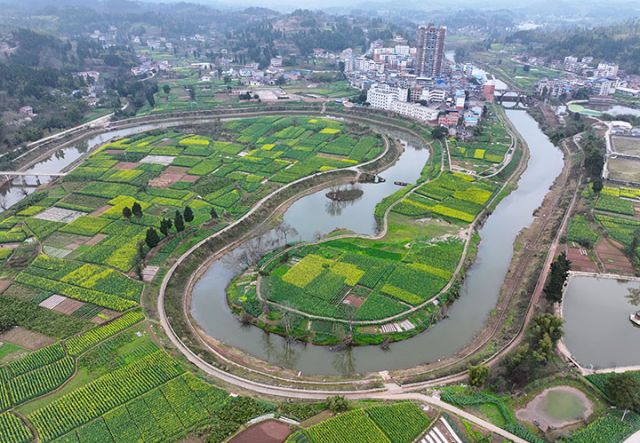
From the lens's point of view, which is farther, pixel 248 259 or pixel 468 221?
pixel 468 221

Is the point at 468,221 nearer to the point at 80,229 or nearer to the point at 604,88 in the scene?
the point at 80,229

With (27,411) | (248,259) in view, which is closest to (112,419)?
(27,411)

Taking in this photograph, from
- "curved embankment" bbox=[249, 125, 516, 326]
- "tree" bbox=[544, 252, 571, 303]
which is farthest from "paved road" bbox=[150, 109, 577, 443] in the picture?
"curved embankment" bbox=[249, 125, 516, 326]

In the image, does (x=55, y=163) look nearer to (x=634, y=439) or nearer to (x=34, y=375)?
(x=34, y=375)

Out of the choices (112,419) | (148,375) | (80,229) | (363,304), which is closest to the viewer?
(112,419)

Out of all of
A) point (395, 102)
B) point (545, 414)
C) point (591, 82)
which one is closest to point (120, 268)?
point (545, 414)

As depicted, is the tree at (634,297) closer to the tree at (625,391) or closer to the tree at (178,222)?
the tree at (625,391)

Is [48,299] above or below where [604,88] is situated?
below
